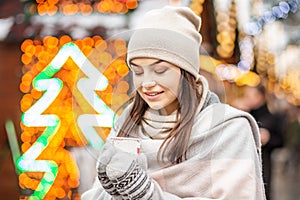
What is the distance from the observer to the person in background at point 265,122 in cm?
263

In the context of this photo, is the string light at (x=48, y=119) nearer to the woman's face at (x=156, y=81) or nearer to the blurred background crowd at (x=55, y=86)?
the blurred background crowd at (x=55, y=86)

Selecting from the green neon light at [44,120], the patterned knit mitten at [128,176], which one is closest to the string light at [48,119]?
the green neon light at [44,120]

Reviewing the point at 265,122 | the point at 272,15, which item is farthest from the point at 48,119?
the point at 272,15

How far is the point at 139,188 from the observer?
1.21 m

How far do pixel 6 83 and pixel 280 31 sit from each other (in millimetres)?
1891

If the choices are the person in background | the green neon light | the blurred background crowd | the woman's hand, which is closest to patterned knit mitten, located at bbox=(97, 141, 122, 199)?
the woman's hand

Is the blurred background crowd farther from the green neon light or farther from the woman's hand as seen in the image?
the woman's hand

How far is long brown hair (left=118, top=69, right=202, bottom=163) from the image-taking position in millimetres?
1266

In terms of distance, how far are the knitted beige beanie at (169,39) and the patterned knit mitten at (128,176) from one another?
0.18m

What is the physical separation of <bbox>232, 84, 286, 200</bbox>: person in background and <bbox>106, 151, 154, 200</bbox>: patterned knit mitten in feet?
4.43

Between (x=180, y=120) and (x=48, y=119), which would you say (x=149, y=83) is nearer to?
(x=180, y=120)

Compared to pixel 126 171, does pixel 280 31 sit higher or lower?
lower

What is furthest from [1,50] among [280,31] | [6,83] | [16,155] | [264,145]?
[280,31]

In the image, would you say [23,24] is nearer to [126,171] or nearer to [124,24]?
[124,24]
